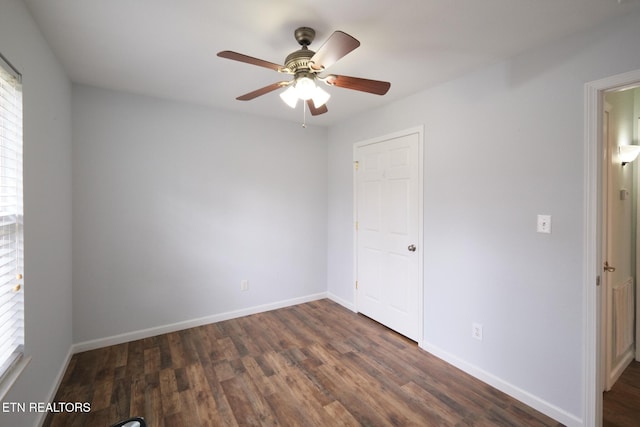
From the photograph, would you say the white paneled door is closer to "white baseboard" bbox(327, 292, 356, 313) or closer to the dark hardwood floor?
"white baseboard" bbox(327, 292, 356, 313)

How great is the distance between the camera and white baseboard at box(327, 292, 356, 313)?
3642 mm

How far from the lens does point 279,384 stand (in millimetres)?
2189

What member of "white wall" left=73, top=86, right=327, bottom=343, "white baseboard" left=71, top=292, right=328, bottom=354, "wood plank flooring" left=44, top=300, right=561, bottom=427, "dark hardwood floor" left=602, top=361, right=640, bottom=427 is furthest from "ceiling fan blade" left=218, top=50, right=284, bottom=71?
"dark hardwood floor" left=602, top=361, right=640, bottom=427

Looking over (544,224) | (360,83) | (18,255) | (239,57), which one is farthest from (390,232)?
(18,255)

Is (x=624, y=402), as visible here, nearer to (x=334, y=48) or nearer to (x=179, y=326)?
(x=334, y=48)

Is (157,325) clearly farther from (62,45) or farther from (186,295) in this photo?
(62,45)

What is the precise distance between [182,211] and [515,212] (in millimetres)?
3067

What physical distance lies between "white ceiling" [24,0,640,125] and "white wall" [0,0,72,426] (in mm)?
203

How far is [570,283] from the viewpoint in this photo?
1799 millimetres

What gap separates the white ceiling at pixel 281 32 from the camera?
1.54 m

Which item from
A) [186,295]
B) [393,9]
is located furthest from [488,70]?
[186,295]

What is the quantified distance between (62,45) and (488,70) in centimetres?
307

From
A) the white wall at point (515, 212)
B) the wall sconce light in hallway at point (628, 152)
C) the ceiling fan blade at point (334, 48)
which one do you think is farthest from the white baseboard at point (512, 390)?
the ceiling fan blade at point (334, 48)

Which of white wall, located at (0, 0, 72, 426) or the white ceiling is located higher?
the white ceiling
